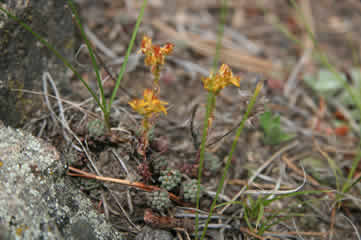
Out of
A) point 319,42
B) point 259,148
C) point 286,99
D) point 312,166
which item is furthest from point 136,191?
point 319,42

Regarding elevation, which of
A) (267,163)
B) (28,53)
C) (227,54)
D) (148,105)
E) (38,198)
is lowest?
(267,163)

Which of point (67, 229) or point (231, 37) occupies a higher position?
point (231, 37)

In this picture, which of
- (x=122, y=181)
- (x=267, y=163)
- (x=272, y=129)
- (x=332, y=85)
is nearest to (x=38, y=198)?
(x=122, y=181)

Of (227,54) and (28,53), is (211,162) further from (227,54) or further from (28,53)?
(227,54)

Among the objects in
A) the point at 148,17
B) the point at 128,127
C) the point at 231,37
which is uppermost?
the point at 148,17

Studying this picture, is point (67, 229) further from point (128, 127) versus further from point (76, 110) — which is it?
point (76, 110)

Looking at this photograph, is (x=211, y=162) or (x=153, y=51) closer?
(x=153, y=51)

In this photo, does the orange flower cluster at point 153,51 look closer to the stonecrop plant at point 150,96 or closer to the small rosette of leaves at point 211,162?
the stonecrop plant at point 150,96
